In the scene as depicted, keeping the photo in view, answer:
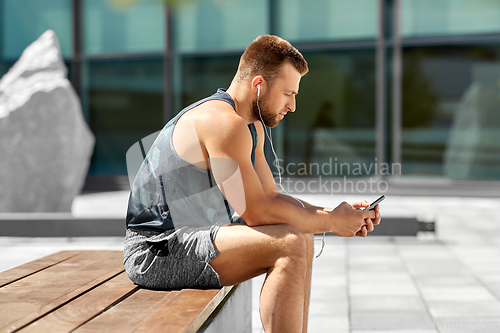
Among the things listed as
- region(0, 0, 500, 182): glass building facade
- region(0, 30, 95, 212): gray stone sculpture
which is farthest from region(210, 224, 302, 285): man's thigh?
region(0, 0, 500, 182): glass building facade

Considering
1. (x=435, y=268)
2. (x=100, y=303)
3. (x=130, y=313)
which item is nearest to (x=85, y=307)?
(x=100, y=303)

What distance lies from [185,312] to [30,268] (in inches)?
46.2

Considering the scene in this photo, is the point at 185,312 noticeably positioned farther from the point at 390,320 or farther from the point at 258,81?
the point at 390,320

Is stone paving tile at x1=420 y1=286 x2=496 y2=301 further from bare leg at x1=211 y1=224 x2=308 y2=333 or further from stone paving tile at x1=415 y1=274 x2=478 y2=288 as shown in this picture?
bare leg at x1=211 y1=224 x2=308 y2=333

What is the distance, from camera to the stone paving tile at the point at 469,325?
3.06 meters

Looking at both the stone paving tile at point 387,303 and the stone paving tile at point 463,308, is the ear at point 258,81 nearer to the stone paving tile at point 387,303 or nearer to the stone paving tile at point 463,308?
the stone paving tile at point 387,303

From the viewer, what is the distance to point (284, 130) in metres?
10.8

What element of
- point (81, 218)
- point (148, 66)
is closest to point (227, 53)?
point (148, 66)

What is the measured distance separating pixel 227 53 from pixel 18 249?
6.81 meters

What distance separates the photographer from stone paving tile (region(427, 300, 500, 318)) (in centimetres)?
333

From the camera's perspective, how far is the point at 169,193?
228cm

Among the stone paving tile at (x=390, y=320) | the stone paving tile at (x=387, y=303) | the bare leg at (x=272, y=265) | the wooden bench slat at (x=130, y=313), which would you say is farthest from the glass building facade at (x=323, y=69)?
the wooden bench slat at (x=130, y=313)

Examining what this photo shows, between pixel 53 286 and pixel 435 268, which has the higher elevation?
pixel 53 286

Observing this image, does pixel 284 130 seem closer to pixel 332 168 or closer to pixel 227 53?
pixel 332 168
